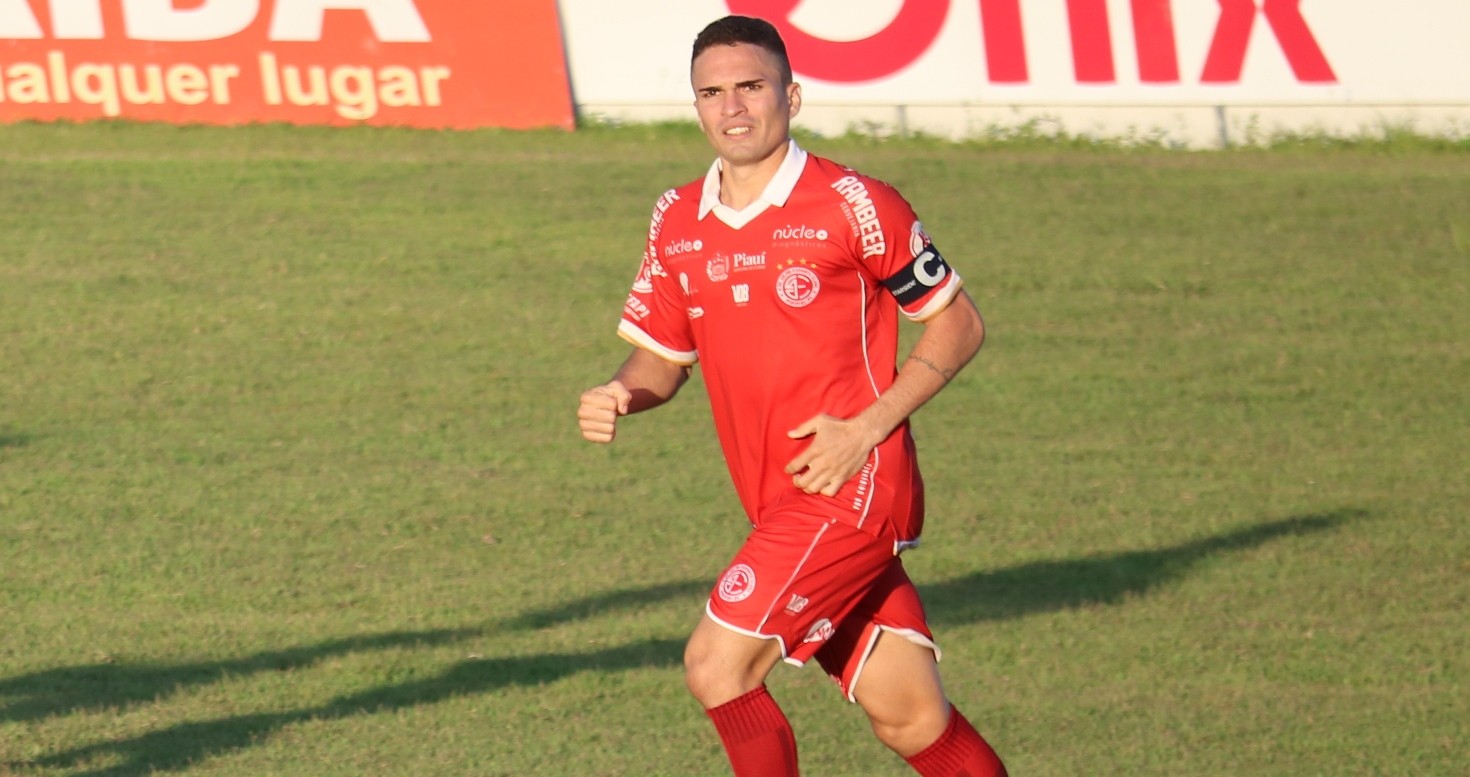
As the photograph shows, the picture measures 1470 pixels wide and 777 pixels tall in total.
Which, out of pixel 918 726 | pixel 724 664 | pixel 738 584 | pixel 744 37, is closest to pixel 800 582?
pixel 738 584

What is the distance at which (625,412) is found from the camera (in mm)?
5285

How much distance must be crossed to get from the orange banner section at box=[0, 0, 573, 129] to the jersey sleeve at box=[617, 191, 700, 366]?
1083 cm

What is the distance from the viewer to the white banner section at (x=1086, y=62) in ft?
50.2

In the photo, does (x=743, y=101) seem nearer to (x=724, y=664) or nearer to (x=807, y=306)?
(x=807, y=306)

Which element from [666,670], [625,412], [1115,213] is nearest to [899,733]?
[625,412]

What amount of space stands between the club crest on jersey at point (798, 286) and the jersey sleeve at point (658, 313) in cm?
42

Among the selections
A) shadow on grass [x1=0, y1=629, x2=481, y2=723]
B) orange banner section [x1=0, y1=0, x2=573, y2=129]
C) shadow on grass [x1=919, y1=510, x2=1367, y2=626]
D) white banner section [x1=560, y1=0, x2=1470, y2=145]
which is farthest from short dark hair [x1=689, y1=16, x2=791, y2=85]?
orange banner section [x1=0, y1=0, x2=573, y2=129]

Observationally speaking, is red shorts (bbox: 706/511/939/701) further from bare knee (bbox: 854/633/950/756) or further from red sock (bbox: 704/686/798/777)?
red sock (bbox: 704/686/798/777)

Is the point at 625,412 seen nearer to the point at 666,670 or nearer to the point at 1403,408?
the point at 666,670

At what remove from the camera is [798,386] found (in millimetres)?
5070

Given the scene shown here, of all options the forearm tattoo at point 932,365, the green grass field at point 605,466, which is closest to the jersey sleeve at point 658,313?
the forearm tattoo at point 932,365

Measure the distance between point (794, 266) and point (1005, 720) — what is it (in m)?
2.72

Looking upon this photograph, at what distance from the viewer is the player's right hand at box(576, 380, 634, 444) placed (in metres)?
5.15

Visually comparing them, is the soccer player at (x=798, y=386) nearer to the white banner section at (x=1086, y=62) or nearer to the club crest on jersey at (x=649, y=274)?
the club crest on jersey at (x=649, y=274)
